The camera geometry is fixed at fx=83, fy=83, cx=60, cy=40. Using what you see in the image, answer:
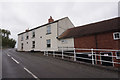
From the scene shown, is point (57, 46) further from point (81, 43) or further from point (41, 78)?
point (41, 78)

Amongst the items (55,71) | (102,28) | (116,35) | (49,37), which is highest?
(102,28)

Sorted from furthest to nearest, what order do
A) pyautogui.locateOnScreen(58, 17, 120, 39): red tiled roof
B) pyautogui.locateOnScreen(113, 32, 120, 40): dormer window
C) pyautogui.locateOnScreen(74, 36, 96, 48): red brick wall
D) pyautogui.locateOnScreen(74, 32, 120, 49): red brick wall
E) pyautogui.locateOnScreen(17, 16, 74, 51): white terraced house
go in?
pyautogui.locateOnScreen(17, 16, 74, 51): white terraced house
pyautogui.locateOnScreen(74, 36, 96, 48): red brick wall
pyautogui.locateOnScreen(58, 17, 120, 39): red tiled roof
pyautogui.locateOnScreen(74, 32, 120, 49): red brick wall
pyautogui.locateOnScreen(113, 32, 120, 40): dormer window

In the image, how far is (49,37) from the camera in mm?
18203

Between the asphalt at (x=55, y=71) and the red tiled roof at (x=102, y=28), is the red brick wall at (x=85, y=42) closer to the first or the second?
the red tiled roof at (x=102, y=28)

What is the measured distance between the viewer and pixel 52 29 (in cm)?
1791

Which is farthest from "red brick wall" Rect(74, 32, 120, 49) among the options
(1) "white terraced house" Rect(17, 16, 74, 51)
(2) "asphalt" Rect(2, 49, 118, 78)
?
(2) "asphalt" Rect(2, 49, 118, 78)

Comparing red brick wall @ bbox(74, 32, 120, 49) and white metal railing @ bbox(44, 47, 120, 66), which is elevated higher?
red brick wall @ bbox(74, 32, 120, 49)

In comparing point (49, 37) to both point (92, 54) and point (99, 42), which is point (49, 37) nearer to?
point (99, 42)

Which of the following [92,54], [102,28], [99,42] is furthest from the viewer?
[102,28]

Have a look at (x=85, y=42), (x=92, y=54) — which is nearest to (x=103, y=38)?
(x=85, y=42)

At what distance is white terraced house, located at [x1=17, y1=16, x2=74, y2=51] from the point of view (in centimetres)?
1683

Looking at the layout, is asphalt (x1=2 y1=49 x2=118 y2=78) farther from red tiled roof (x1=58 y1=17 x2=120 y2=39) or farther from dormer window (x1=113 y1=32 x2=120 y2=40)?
red tiled roof (x1=58 y1=17 x2=120 y2=39)

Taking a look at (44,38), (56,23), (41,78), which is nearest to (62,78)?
(41,78)

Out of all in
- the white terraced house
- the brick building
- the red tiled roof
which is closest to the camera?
the brick building
